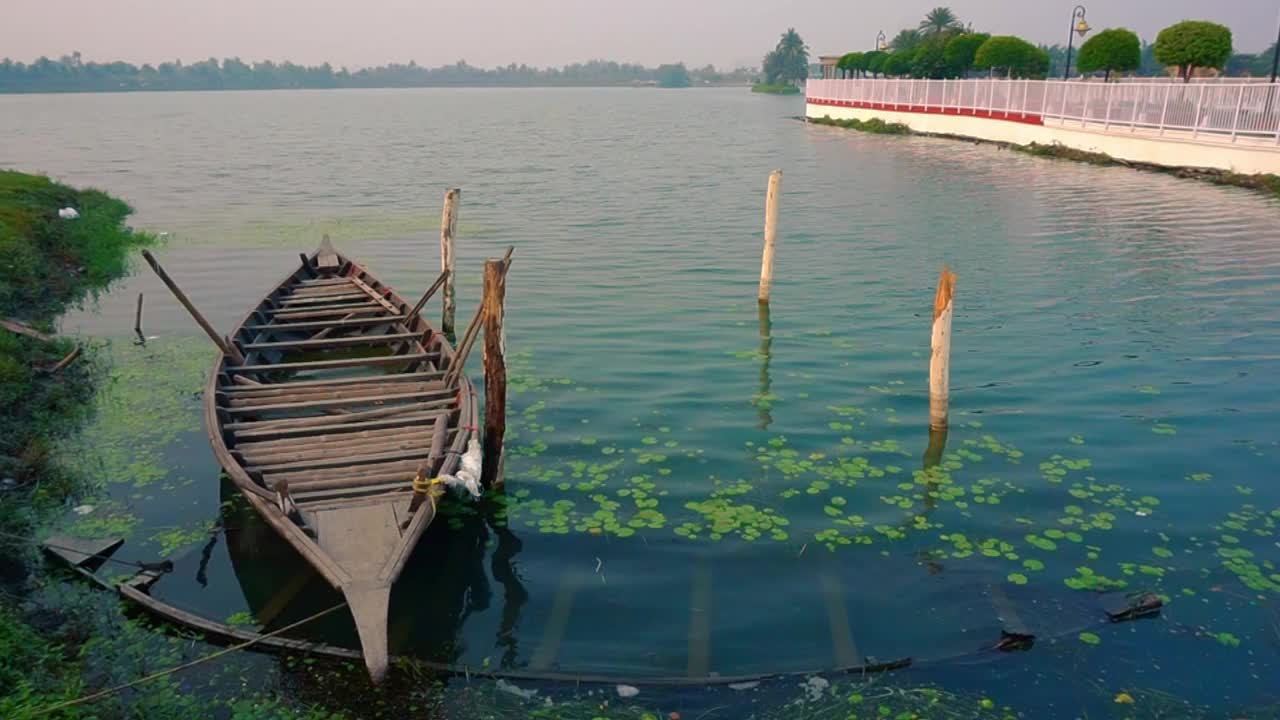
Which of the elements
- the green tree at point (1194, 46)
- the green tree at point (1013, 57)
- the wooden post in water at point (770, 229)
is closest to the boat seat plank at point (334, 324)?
the wooden post in water at point (770, 229)

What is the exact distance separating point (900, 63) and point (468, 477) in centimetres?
5868

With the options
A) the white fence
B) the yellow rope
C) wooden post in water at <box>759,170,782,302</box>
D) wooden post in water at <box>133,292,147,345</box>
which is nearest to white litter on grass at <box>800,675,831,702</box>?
the yellow rope

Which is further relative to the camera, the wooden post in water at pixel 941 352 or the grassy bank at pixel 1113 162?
the grassy bank at pixel 1113 162

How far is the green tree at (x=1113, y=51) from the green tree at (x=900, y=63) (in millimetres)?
19451

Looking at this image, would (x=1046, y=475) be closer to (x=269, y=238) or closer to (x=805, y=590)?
(x=805, y=590)

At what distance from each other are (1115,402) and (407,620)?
8.23 m

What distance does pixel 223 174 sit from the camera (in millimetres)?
36188

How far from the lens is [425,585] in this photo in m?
7.06

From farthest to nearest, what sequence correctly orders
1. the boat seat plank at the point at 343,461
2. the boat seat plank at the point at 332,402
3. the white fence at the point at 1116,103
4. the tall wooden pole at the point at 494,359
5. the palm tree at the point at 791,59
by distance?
the palm tree at the point at 791,59 → the white fence at the point at 1116,103 → the boat seat plank at the point at 332,402 → the tall wooden pole at the point at 494,359 → the boat seat plank at the point at 343,461

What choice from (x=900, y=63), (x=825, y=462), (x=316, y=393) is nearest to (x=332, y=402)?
(x=316, y=393)

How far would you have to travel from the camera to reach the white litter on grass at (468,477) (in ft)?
23.0

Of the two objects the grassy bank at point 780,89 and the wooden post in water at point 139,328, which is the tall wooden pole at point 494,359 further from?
the grassy bank at point 780,89

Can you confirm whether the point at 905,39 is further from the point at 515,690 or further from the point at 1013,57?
the point at 515,690

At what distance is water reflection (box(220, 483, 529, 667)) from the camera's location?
642 cm
